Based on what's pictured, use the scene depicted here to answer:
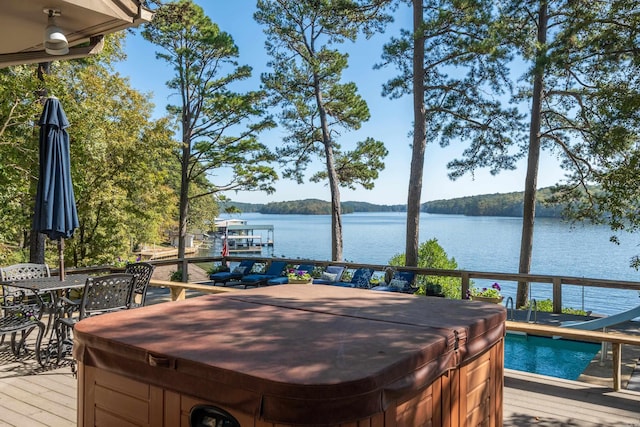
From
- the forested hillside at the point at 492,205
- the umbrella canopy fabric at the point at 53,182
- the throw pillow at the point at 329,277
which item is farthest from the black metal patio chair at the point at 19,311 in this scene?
the forested hillside at the point at 492,205

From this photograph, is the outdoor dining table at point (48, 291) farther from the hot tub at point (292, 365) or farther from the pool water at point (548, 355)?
the pool water at point (548, 355)

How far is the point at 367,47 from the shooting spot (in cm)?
1510

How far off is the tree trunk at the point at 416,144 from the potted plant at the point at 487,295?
97.5 inches

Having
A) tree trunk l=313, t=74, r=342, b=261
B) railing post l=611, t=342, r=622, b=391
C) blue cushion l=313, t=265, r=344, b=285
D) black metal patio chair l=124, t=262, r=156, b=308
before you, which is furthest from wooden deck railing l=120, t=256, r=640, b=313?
tree trunk l=313, t=74, r=342, b=261

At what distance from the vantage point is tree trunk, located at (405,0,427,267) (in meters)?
10.0

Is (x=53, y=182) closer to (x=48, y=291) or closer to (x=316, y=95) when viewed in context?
(x=48, y=291)

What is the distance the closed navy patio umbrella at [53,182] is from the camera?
163 inches

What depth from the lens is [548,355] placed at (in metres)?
6.28

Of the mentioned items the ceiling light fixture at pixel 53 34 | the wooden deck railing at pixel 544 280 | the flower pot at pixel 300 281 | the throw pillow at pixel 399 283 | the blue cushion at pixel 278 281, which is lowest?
the blue cushion at pixel 278 281

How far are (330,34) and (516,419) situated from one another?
1230cm

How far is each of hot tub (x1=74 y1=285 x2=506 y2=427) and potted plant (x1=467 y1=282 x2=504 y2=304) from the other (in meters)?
4.67

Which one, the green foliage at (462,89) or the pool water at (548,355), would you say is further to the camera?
the green foliage at (462,89)

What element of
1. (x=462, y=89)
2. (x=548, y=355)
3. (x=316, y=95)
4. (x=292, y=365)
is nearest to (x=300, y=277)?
(x=548, y=355)

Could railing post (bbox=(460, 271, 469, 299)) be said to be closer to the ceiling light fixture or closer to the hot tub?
the hot tub
